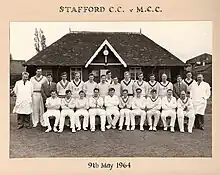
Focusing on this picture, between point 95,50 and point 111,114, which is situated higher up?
point 95,50

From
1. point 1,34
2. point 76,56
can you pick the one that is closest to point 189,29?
point 76,56

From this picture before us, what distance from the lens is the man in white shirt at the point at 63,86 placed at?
927 mm

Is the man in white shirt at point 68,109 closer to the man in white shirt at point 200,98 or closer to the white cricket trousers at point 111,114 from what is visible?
the white cricket trousers at point 111,114

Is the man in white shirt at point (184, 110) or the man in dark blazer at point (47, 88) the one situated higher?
the man in dark blazer at point (47, 88)

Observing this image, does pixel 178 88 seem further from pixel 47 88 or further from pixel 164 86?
pixel 47 88

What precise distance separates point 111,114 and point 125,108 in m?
0.03

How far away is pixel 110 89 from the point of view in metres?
0.93

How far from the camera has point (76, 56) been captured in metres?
0.92

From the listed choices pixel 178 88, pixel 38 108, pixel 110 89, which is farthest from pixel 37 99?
pixel 178 88

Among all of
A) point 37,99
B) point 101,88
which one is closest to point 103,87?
point 101,88

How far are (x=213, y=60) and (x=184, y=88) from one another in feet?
0.22

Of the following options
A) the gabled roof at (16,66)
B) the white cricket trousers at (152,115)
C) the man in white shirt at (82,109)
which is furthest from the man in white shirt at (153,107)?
the gabled roof at (16,66)

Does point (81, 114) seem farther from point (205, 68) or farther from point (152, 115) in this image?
point (205, 68)

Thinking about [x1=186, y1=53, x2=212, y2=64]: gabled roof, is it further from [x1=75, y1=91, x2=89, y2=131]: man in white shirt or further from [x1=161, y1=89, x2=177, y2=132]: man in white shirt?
[x1=75, y1=91, x2=89, y2=131]: man in white shirt
